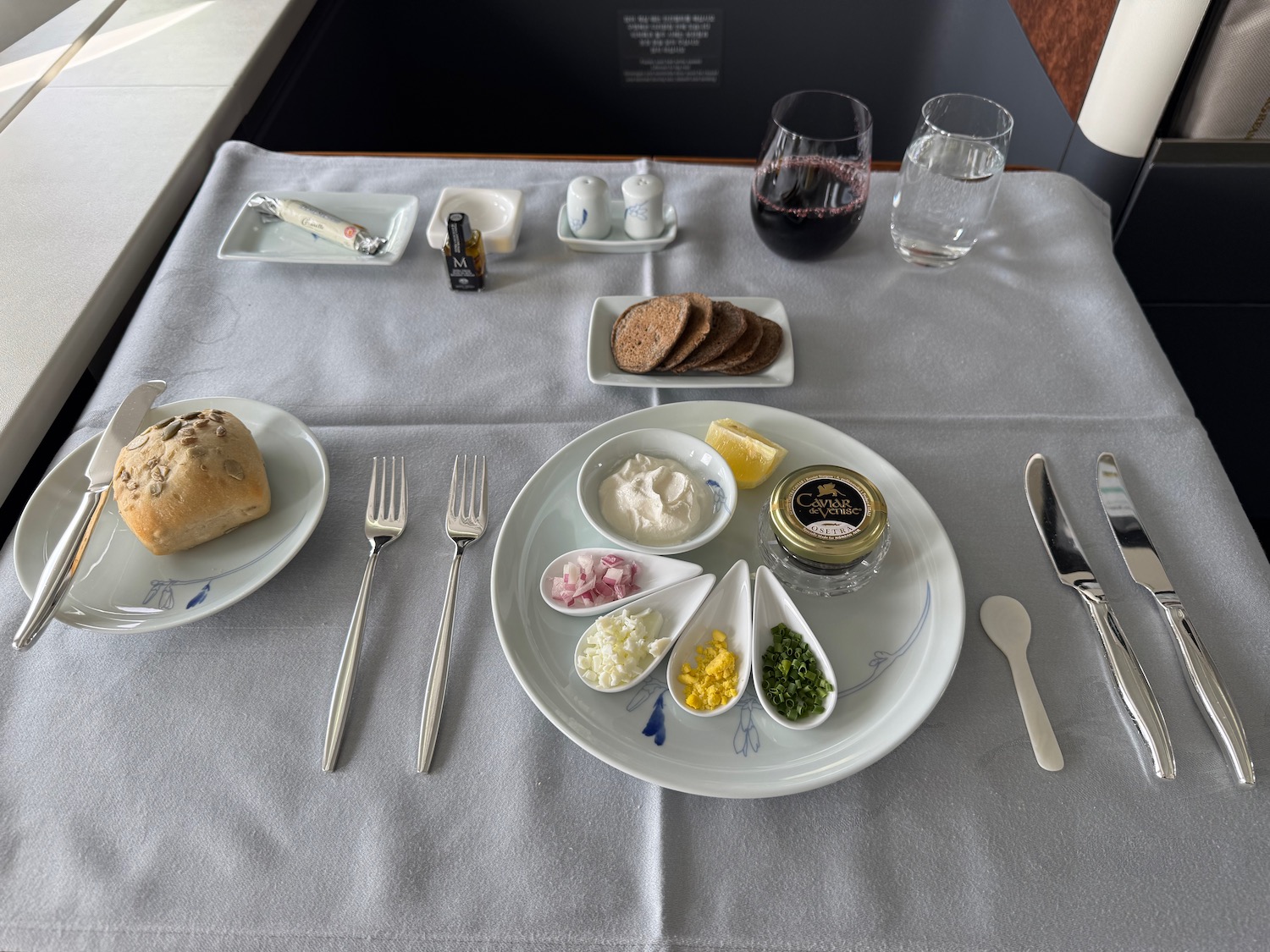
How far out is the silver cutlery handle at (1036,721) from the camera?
66 centimetres

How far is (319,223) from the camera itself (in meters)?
1.14

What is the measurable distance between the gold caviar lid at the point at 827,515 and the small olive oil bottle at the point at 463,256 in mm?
567

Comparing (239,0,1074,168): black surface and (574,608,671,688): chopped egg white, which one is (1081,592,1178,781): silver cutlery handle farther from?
(239,0,1074,168): black surface

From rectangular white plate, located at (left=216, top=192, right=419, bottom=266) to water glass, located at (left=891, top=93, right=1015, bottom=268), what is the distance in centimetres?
73

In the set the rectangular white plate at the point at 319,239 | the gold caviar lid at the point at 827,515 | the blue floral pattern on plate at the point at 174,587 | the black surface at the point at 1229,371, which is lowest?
the black surface at the point at 1229,371

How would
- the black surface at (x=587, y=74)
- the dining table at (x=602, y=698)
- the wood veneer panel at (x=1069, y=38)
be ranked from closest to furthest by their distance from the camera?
the dining table at (x=602, y=698) → the wood veneer panel at (x=1069, y=38) → the black surface at (x=587, y=74)

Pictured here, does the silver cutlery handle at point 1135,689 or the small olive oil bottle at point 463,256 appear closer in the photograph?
the silver cutlery handle at point 1135,689

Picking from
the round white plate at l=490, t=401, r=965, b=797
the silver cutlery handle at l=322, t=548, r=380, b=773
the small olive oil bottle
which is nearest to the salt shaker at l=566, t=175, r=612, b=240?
the small olive oil bottle

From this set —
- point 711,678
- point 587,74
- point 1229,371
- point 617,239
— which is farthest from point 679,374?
point 587,74

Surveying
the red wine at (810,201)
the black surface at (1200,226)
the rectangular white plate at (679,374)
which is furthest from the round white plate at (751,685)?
the black surface at (1200,226)

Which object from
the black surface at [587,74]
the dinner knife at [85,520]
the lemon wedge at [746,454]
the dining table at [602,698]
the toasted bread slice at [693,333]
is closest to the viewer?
the dining table at [602,698]

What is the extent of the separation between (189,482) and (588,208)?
2.18 feet

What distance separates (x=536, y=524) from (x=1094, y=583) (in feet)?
1.82

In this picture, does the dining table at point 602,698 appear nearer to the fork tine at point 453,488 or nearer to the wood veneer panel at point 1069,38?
the fork tine at point 453,488
